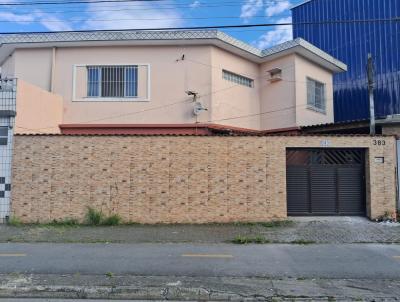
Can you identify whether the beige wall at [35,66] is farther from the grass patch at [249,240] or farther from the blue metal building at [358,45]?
the blue metal building at [358,45]

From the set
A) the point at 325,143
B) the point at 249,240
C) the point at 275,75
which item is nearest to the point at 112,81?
the point at 275,75

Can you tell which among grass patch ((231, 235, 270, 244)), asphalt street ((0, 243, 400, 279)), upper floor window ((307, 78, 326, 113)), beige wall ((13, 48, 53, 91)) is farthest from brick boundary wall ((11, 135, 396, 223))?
upper floor window ((307, 78, 326, 113))

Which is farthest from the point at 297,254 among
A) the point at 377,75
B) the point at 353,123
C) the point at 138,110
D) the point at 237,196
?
the point at 377,75

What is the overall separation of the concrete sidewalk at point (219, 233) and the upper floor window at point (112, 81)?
7.14m

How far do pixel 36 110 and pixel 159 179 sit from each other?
18.0ft

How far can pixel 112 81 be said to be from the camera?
704 inches

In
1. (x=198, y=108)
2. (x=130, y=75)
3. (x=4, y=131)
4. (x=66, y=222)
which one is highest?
(x=130, y=75)

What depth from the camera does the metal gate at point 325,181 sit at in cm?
1362

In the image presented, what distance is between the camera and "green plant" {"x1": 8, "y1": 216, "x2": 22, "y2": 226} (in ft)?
41.8

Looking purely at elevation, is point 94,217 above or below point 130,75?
below

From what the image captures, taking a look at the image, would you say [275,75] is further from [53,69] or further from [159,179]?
[53,69]

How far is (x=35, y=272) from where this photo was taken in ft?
24.3

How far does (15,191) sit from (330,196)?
33.0 ft

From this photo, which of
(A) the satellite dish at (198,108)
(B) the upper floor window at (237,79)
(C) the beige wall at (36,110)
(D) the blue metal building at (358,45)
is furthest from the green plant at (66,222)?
(D) the blue metal building at (358,45)
